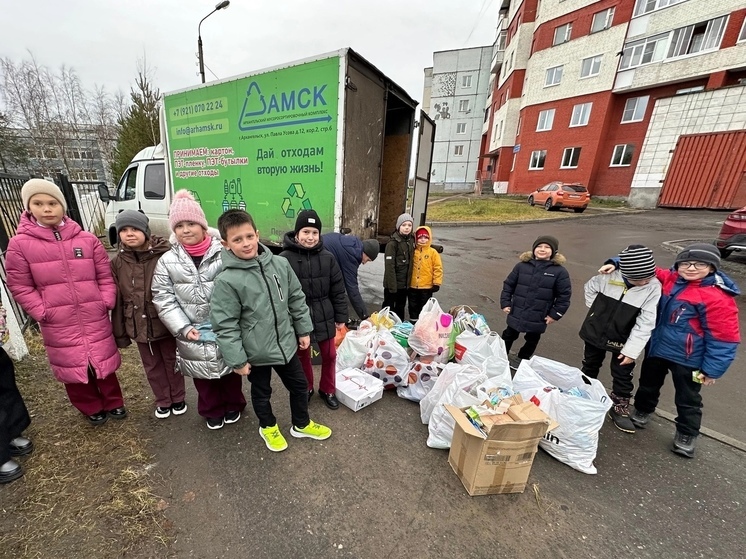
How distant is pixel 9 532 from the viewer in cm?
169

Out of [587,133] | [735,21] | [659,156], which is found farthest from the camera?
[587,133]

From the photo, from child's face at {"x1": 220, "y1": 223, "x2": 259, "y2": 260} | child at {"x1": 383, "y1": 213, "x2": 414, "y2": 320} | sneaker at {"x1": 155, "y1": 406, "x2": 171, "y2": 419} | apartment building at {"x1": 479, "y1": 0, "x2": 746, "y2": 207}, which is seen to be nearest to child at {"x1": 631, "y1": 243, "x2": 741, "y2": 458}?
child at {"x1": 383, "y1": 213, "x2": 414, "y2": 320}

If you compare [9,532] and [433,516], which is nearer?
[9,532]

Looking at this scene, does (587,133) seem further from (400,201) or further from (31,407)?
(31,407)

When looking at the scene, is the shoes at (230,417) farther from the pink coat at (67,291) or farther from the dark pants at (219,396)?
the pink coat at (67,291)

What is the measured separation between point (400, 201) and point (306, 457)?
4.68 metres

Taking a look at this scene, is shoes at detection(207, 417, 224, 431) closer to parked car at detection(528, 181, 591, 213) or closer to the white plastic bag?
the white plastic bag

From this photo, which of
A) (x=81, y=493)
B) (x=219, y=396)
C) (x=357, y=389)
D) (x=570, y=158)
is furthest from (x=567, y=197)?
(x=81, y=493)

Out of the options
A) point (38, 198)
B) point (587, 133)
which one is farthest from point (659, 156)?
point (38, 198)

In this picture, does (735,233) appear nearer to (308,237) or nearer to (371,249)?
(371,249)

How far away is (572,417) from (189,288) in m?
2.81

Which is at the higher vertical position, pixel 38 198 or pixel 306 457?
pixel 38 198

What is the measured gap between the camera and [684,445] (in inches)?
93.7

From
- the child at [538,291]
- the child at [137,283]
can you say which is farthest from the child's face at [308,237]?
the child at [538,291]
